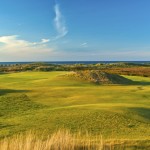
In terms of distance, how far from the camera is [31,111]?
1919 centimetres

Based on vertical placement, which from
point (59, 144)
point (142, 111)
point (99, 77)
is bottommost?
point (142, 111)

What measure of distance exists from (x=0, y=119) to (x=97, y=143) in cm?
696

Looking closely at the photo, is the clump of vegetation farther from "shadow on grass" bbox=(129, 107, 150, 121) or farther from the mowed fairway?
"shadow on grass" bbox=(129, 107, 150, 121)

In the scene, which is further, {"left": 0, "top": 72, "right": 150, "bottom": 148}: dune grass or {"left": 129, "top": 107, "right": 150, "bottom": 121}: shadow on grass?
Answer: {"left": 129, "top": 107, "right": 150, "bottom": 121}: shadow on grass

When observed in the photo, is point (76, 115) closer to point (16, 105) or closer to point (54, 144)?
point (16, 105)

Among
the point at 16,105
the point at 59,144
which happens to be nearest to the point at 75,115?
the point at 16,105

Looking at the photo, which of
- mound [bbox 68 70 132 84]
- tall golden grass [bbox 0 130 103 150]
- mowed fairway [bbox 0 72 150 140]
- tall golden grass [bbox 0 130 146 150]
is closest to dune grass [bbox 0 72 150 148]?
mowed fairway [bbox 0 72 150 140]

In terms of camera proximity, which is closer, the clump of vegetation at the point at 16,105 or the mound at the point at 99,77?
the clump of vegetation at the point at 16,105

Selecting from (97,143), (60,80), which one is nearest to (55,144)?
(97,143)

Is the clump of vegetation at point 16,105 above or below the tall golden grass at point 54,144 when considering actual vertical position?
below

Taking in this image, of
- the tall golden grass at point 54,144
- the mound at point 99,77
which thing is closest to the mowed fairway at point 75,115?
the tall golden grass at point 54,144

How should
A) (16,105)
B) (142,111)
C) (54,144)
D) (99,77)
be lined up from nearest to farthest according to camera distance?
1. (54,144)
2. (142,111)
3. (16,105)
4. (99,77)

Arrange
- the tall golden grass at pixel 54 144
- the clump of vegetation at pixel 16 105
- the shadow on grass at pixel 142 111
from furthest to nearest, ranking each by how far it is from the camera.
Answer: the clump of vegetation at pixel 16 105 < the shadow on grass at pixel 142 111 < the tall golden grass at pixel 54 144

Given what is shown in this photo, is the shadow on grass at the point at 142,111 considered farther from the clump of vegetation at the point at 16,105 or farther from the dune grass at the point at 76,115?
the clump of vegetation at the point at 16,105
